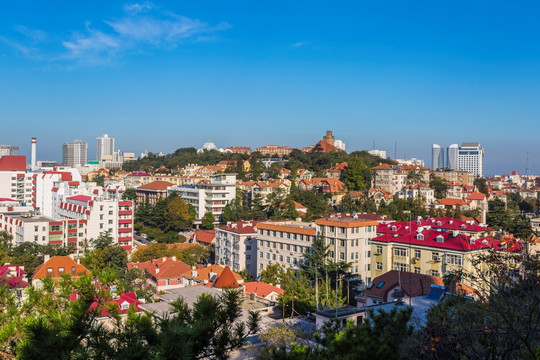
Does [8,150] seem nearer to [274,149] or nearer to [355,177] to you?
[274,149]

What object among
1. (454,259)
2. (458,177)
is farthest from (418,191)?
(454,259)

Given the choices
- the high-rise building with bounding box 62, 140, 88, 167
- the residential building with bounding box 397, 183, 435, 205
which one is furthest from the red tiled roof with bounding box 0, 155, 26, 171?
the high-rise building with bounding box 62, 140, 88, 167

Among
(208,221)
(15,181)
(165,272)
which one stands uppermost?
(15,181)

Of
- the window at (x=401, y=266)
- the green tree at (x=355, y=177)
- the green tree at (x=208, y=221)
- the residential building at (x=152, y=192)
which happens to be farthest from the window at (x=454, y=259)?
the residential building at (x=152, y=192)

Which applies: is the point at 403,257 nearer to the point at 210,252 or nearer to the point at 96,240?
the point at 210,252

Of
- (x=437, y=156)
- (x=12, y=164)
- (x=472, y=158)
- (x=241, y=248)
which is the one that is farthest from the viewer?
(x=437, y=156)

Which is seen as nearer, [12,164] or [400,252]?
[400,252]

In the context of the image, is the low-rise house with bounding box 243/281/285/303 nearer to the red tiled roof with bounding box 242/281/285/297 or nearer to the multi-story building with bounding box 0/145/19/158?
the red tiled roof with bounding box 242/281/285/297
